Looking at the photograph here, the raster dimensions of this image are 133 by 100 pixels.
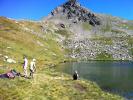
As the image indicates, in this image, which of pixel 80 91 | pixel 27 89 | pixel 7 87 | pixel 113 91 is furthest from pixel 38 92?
pixel 113 91

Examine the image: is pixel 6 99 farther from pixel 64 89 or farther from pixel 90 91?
pixel 90 91

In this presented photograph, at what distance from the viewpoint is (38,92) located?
44.8 m

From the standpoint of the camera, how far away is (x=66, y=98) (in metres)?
45.1

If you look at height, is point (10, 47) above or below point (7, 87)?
above

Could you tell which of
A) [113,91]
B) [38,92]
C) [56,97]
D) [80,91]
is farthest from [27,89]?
[113,91]

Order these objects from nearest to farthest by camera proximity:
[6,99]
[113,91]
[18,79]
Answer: [6,99]
[18,79]
[113,91]

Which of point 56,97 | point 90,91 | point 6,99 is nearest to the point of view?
point 6,99

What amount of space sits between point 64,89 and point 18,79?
8127 mm

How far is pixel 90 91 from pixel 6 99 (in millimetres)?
18756

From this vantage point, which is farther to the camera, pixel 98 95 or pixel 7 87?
pixel 98 95

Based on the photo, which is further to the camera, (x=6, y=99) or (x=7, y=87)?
(x=7, y=87)

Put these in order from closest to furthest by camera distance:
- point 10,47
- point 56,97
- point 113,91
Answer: point 56,97 → point 113,91 → point 10,47

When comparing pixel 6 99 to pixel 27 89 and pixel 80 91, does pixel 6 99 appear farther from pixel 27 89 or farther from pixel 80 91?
pixel 80 91

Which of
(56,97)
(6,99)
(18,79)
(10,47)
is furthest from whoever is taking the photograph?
(10,47)
